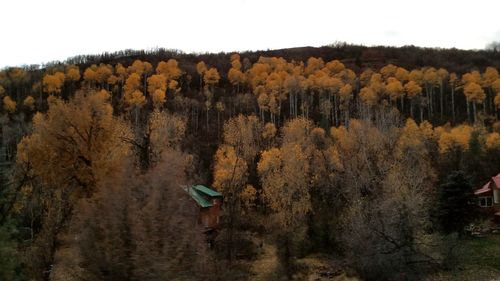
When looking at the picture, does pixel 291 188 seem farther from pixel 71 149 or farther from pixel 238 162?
pixel 71 149

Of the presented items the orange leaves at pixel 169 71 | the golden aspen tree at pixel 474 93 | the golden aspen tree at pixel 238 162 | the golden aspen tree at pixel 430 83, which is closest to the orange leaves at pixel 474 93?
A: the golden aspen tree at pixel 474 93

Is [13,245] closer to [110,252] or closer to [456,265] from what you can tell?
[110,252]

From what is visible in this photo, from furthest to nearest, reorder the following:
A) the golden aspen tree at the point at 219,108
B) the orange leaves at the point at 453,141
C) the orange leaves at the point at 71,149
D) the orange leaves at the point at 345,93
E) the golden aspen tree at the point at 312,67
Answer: the golden aspen tree at the point at 312,67, the orange leaves at the point at 345,93, the golden aspen tree at the point at 219,108, the orange leaves at the point at 453,141, the orange leaves at the point at 71,149

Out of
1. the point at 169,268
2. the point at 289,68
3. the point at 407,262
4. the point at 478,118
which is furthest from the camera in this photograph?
the point at 289,68

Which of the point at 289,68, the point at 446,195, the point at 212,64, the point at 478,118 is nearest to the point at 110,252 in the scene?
the point at 446,195

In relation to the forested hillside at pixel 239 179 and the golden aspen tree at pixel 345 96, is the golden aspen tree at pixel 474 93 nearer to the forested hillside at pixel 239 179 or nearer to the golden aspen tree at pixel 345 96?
the forested hillside at pixel 239 179

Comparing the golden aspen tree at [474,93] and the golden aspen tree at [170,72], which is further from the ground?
the golden aspen tree at [170,72]
